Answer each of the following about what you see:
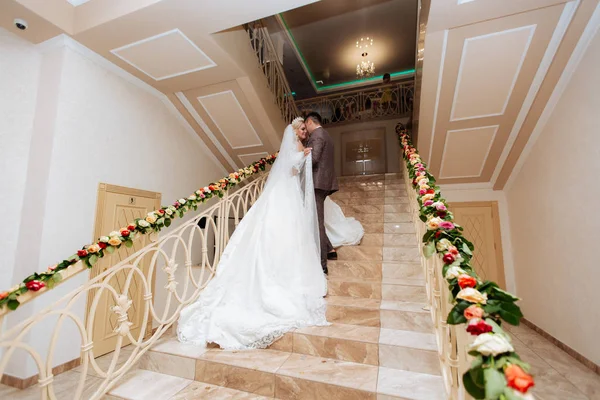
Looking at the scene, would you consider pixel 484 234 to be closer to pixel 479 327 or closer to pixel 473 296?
pixel 473 296

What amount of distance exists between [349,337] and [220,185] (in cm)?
188

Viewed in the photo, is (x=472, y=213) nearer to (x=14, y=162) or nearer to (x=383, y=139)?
(x=383, y=139)

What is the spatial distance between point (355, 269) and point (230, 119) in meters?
3.05

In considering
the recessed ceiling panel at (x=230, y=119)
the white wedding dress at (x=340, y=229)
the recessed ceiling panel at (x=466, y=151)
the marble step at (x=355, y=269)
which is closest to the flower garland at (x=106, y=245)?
the white wedding dress at (x=340, y=229)

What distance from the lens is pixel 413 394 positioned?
147cm

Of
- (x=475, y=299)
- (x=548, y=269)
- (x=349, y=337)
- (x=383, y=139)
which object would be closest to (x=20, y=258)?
(x=349, y=337)

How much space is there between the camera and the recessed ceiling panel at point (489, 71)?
9.86ft

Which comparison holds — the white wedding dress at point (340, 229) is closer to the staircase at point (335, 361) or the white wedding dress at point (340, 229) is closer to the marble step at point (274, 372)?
the staircase at point (335, 361)

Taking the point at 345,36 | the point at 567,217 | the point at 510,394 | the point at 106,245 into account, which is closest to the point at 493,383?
the point at 510,394

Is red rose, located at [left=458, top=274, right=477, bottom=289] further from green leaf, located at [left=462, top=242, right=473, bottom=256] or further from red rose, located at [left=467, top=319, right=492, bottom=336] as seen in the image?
green leaf, located at [left=462, top=242, right=473, bottom=256]

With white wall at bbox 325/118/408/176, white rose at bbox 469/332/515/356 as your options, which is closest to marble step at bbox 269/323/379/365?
white rose at bbox 469/332/515/356

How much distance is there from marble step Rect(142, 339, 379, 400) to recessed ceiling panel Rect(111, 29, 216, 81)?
3.05 meters

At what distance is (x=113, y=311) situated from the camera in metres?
1.63

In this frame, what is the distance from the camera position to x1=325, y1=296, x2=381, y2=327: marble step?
2170 millimetres
